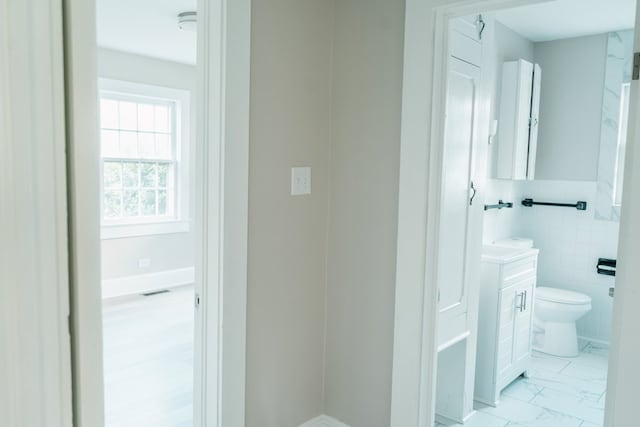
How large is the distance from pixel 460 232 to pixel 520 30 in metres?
2.17

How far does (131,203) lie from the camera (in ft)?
17.2

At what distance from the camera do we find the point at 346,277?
91.2 inches

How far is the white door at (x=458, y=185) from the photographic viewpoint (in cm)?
243

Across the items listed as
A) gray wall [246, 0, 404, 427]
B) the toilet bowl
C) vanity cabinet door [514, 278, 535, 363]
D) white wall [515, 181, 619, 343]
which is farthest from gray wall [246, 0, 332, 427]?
white wall [515, 181, 619, 343]

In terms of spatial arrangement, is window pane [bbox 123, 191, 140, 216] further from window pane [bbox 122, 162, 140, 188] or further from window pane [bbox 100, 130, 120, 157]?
window pane [bbox 100, 130, 120, 157]

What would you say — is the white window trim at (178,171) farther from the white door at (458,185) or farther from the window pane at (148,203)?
the white door at (458,185)

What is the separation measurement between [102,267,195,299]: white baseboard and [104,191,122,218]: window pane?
0.66 m

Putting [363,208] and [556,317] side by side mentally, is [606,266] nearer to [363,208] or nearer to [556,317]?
[556,317]

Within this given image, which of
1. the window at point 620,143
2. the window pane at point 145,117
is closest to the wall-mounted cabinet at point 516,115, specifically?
the window at point 620,143

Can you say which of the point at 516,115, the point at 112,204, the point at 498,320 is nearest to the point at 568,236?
the point at 516,115

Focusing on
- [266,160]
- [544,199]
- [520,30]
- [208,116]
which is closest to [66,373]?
[208,116]

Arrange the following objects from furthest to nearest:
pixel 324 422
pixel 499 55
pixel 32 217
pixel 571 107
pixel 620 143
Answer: pixel 571 107 < pixel 620 143 < pixel 499 55 < pixel 324 422 < pixel 32 217

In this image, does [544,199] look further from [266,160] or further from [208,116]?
[208,116]

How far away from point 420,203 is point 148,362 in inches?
96.5
